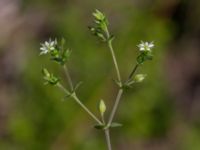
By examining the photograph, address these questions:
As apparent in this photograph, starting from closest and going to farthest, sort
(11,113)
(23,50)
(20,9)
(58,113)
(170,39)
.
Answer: (58,113) → (11,113) → (170,39) → (23,50) → (20,9)

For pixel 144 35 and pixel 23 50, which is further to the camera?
pixel 23 50

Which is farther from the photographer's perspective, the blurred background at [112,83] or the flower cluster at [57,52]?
the blurred background at [112,83]

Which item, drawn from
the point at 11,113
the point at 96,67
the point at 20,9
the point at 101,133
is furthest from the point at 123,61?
the point at 20,9

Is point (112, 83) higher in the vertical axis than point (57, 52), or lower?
higher

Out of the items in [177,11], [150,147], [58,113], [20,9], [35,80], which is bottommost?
[150,147]

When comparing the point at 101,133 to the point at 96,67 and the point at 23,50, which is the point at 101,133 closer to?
the point at 96,67

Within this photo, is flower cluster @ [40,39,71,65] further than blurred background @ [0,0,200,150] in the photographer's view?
No

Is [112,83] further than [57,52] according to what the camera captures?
Yes

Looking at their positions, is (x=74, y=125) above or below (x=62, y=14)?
below
